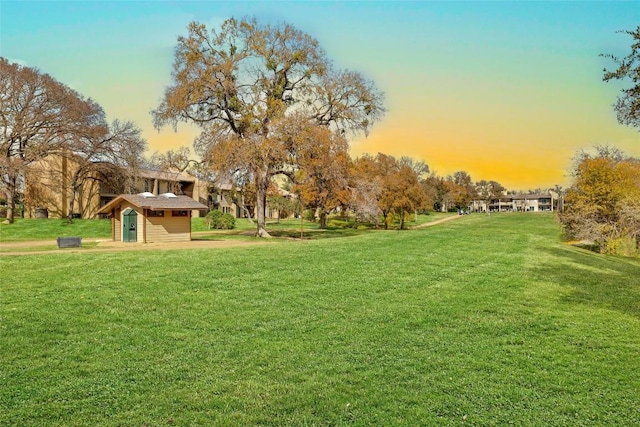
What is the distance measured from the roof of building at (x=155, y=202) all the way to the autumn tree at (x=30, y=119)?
52.5ft

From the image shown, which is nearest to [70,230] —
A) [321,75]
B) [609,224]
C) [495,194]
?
[321,75]

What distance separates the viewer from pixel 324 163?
28.4 m

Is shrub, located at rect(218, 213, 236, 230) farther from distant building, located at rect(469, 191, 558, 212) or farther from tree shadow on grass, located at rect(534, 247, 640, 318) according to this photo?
distant building, located at rect(469, 191, 558, 212)

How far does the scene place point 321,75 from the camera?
102 feet

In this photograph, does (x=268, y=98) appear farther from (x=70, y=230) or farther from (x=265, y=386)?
(x=265, y=386)

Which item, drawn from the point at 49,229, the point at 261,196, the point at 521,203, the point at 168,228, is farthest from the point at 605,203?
the point at 521,203

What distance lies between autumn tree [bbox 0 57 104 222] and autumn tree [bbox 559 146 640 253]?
4185 cm

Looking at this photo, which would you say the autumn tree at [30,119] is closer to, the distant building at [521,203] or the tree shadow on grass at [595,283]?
the tree shadow on grass at [595,283]

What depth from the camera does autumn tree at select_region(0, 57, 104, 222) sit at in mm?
36438

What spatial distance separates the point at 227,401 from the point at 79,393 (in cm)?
173

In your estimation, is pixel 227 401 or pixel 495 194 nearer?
pixel 227 401

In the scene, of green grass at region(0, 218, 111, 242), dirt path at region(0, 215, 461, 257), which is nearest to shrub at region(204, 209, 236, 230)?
green grass at region(0, 218, 111, 242)

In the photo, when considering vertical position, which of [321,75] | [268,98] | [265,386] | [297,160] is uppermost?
[321,75]

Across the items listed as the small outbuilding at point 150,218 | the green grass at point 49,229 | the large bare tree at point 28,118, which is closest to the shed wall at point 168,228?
the small outbuilding at point 150,218
